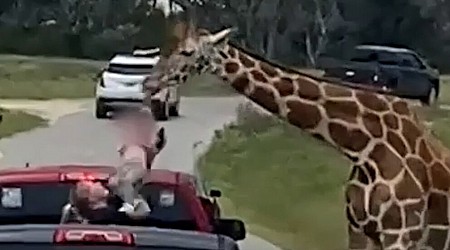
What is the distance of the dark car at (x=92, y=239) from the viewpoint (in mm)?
5449

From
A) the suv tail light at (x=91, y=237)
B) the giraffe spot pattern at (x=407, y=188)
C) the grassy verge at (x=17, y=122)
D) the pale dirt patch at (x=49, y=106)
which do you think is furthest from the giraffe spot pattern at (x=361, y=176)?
the pale dirt patch at (x=49, y=106)

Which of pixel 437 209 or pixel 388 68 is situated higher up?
pixel 437 209

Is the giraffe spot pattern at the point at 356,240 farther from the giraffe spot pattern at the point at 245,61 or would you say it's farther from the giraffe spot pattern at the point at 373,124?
the giraffe spot pattern at the point at 245,61

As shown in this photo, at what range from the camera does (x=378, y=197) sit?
9.34m

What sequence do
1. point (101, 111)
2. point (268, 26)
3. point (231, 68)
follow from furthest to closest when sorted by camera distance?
point (268, 26)
point (101, 111)
point (231, 68)

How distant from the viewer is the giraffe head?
1002 cm

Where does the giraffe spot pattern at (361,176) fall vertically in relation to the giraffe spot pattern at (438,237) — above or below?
above

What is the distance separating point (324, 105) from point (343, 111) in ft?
0.41

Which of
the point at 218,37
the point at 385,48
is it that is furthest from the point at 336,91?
the point at 385,48

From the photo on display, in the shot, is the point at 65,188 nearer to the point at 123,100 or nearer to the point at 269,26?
the point at 123,100

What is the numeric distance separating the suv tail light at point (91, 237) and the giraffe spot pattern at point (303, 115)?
417 centimetres

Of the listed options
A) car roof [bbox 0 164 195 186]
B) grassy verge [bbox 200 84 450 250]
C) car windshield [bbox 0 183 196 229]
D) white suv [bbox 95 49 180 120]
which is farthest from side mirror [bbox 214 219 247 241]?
white suv [bbox 95 49 180 120]

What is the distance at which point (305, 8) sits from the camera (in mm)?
39250

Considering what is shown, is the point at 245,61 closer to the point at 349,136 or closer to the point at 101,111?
the point at 349,136
